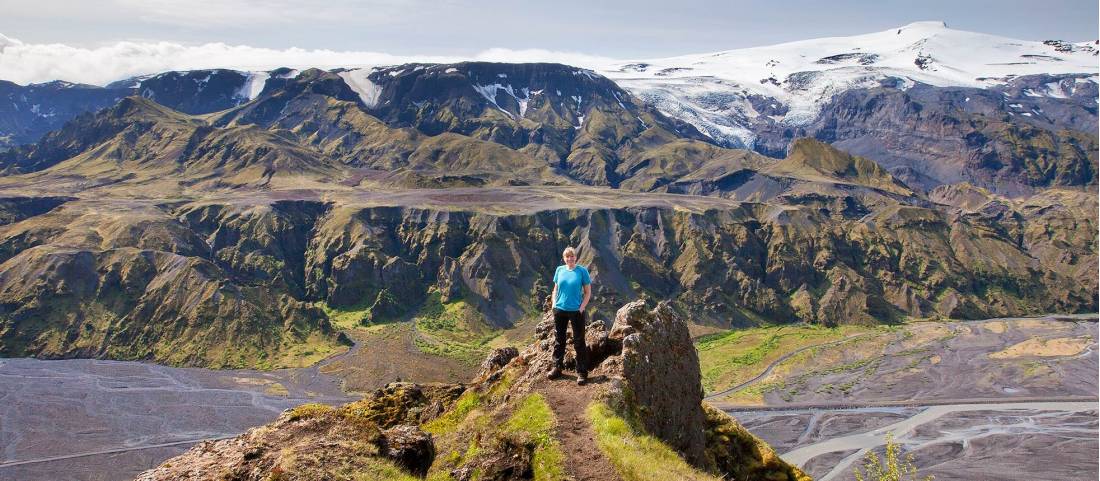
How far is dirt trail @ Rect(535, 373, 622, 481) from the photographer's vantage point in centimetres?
1698

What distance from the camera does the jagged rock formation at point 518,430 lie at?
16.2 metres

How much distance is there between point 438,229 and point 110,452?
11046cm

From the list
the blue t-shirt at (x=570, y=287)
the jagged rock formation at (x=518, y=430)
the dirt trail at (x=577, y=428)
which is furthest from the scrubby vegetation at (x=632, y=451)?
the blue t-shirt at (x=570, y=287)

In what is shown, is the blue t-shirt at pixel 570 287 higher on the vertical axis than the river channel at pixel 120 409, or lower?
higher

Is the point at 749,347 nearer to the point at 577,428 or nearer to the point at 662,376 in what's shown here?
the point at 662,376

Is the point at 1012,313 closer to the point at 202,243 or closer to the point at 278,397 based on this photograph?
the point at 278,397

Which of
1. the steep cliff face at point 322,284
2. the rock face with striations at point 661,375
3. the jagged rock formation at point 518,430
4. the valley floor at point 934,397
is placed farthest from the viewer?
the steep cliff face at point 322,284

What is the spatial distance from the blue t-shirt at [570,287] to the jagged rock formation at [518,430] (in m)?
2.44

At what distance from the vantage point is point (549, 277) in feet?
617

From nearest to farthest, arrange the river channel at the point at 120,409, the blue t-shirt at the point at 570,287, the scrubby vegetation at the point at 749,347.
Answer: the blue t-shirt at the point at 570,287 → the river channel at the point at 120,409 → the scrubby vegetation at the point at 749,347

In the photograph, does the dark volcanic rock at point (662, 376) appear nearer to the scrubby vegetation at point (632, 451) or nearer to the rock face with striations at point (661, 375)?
the rock face with striations at point (661, 375)

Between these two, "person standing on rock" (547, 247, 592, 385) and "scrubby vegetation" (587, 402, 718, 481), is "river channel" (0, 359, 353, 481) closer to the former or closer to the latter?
"person standing on rock" (547, 247, 592, 385)

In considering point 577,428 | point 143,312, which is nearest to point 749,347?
point 143,312

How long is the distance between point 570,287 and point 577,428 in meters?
4.46
